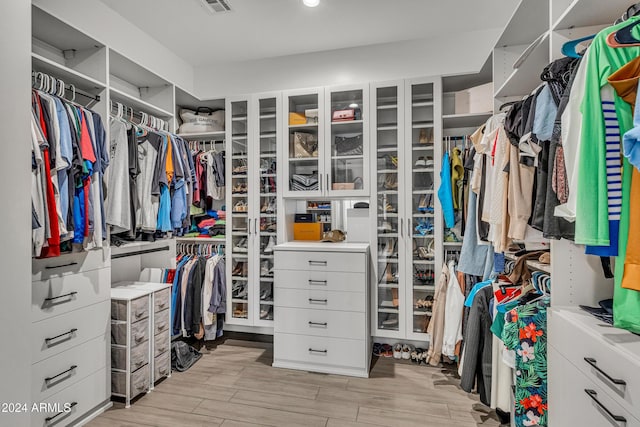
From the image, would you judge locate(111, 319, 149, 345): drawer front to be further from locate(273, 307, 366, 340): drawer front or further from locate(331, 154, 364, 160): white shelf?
locate(331, 154, 364, 160): white shelf

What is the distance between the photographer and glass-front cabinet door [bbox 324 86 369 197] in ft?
9.64

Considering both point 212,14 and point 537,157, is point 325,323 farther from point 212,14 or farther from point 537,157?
point 212,14

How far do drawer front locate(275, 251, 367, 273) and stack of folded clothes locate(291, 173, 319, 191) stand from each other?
65 cm

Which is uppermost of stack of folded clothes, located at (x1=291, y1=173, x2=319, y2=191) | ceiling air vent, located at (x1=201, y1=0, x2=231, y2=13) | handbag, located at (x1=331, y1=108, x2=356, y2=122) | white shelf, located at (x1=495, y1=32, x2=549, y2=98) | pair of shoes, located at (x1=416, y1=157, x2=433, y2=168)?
ceiling air vent, located at (x1=201, y1=0, x2=231, y2=13)

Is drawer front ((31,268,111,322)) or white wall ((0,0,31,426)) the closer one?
white wall ((0,0,31,426))

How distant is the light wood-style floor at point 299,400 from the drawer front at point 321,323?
315 mm

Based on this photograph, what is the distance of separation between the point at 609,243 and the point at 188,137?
345cm

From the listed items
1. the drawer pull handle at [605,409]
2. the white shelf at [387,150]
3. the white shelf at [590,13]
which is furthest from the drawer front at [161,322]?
the white shelf at [590,13]

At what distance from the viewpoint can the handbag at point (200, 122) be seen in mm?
3350

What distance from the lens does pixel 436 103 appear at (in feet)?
9.17

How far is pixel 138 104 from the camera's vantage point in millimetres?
2730

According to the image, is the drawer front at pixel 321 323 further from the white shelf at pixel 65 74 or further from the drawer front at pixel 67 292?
→ the white shelf at pixel 65 74

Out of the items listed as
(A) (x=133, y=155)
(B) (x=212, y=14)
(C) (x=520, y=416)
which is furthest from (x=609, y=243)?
(B) (x=212, y=14)

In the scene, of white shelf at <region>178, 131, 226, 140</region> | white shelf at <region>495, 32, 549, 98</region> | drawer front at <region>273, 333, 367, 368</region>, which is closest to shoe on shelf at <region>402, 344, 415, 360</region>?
drawer front at <region>273, 333, 367, 368</region>
